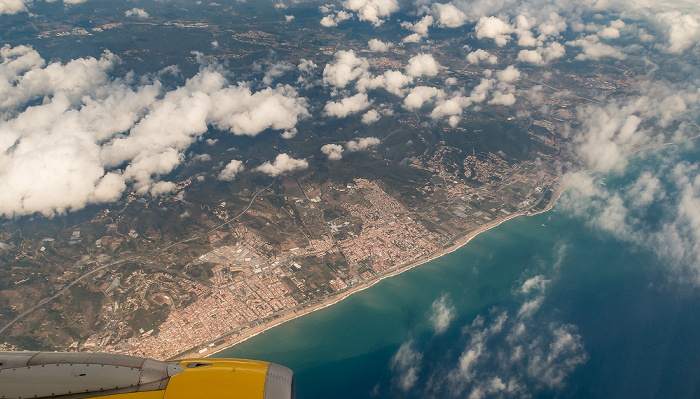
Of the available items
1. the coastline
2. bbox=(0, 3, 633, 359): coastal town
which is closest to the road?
bbox=(0, 3, 633, 359): coastal town

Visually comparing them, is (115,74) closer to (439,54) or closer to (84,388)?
(439,54)

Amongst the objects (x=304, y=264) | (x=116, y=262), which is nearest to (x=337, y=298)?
(x=304, y=264)

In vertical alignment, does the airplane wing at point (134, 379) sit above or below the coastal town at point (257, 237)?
above

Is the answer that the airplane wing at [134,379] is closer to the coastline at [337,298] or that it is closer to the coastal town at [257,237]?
the coastline at [337,298]

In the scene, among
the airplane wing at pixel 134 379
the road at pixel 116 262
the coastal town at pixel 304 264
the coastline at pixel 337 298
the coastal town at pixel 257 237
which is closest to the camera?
the airplane wing at pixel 134 379

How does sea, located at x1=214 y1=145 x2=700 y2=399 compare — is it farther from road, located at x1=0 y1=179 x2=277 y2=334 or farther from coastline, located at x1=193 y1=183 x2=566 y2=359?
road, located at x1=0 y1=179 x2=277 y2=334

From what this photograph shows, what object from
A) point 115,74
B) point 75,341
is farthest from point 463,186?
point 115,74

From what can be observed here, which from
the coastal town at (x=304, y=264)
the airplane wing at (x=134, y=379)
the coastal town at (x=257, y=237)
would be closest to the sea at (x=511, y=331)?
the coastal town at (x=304, y=264)
